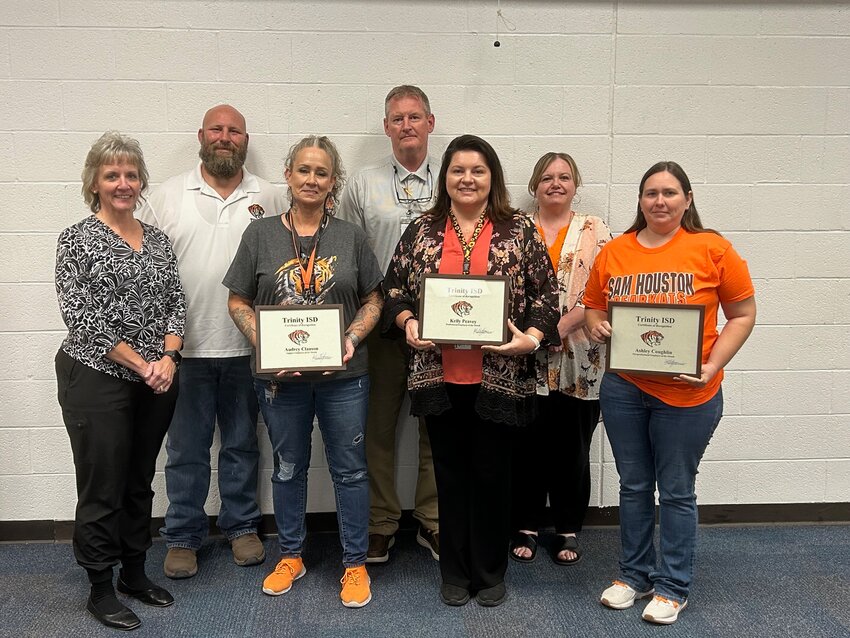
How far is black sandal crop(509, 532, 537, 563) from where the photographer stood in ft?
9.40

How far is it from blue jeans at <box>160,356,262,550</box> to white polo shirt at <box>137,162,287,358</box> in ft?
0.29

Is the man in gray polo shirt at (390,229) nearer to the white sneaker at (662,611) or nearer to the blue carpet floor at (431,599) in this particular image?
the blue carpet floor at (431,599)

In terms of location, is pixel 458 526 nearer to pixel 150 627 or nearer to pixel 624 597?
pixel 624 597

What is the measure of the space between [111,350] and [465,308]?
3.80ft

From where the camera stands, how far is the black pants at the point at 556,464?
9.34 feet

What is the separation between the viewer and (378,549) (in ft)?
9.33

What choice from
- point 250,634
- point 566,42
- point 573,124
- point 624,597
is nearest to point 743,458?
point 624,597

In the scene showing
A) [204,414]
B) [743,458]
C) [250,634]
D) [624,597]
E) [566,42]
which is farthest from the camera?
[743,458]

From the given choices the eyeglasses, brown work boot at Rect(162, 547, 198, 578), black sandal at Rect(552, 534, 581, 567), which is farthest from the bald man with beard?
black sandal at Rect(552, 534, 581, 567)

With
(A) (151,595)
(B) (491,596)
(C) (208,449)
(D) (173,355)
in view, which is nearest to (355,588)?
(B) (491,596)

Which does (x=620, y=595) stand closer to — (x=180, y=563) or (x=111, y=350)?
(x=180, y=563)

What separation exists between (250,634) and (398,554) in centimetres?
79

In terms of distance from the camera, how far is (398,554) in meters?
2.94

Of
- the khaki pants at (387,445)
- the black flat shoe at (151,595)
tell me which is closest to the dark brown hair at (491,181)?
the khaki pants at (387,445)
